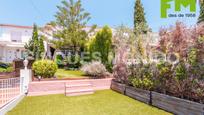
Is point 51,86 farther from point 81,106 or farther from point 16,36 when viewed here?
point 16,36

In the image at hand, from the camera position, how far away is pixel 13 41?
26.2 metres

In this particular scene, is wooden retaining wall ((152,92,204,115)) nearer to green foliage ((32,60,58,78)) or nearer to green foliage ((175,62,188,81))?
green foliage ((175,62,188,81))

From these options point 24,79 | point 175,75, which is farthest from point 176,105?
point 24,79

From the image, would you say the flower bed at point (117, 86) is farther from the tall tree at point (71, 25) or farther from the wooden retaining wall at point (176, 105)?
the tall tree at point (71, 25)

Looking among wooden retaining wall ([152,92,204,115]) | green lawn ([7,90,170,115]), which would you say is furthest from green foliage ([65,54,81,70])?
wooden retaining wall ([152,92,204,115])

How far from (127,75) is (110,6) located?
8.12 metres

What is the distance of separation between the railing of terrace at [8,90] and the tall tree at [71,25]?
11.6m

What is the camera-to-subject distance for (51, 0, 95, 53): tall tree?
756 inches

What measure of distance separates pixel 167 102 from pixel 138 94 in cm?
174

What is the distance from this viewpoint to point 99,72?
11.0 m

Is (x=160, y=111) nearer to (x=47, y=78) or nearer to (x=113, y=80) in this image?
(x=113, y=80)

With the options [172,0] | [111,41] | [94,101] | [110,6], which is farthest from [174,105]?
[110,6]

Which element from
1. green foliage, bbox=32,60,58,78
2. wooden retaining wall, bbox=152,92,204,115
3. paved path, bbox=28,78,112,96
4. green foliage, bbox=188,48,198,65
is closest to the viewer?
wooden retaining wall, bbox=152,92,204,115

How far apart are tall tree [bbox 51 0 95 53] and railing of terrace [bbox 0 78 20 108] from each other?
11.6 m
